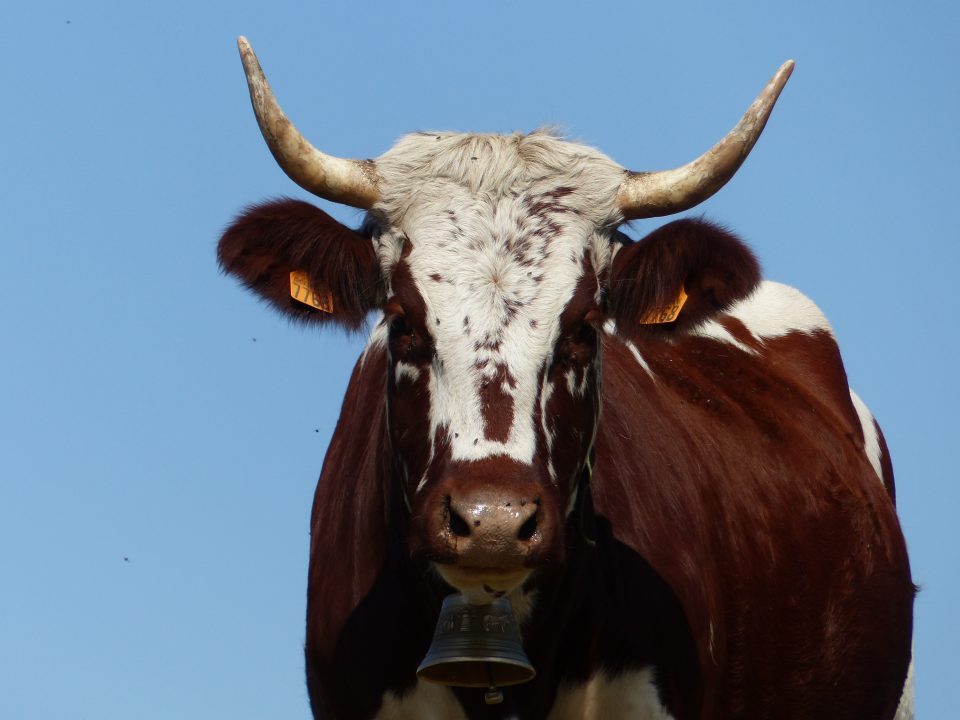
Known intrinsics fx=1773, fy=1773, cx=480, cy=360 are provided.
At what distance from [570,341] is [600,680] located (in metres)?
1.27

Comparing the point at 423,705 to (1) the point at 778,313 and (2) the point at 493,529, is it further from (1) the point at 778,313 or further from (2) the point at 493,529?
(1) the point at 778,313

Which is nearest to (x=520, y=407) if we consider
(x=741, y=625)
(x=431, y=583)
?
(x=431, y=583)

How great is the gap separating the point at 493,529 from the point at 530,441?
Answer: 484 mm

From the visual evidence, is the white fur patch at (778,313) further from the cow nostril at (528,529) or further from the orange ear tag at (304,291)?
the cow nostril at (528,529)

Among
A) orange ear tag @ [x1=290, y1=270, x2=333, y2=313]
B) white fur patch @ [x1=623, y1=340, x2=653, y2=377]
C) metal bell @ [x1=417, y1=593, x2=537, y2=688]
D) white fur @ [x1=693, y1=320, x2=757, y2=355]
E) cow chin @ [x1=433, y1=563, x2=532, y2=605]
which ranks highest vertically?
orange ear tag @ [x1=290, y1=270, x2=333, y2=313]

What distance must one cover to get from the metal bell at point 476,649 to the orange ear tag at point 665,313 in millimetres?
1379

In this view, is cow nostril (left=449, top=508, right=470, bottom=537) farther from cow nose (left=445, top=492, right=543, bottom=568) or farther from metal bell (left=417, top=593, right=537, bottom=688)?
metal bell (left=417, top=593, right=537, bottom=688)

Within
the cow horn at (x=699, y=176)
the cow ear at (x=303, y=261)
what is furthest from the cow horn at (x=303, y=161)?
the cow horn at (x=699, y=176)

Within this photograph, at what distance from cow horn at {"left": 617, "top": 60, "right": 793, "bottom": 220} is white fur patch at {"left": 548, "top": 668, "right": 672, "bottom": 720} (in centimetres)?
175

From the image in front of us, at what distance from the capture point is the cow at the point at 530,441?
19.3ft

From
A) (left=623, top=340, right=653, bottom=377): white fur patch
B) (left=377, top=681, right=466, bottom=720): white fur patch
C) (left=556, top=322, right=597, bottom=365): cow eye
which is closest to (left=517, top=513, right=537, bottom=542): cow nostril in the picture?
(left=556, top=322, right=597, bottom=365): cow eye

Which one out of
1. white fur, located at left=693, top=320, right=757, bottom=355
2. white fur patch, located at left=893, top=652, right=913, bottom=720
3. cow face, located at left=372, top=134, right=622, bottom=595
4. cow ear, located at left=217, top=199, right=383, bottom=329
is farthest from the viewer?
white fur patch, located at left=893, top=652, right=913, bottom=720

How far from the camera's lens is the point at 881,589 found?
888cm

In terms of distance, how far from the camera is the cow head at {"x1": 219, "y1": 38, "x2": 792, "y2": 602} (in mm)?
5633
